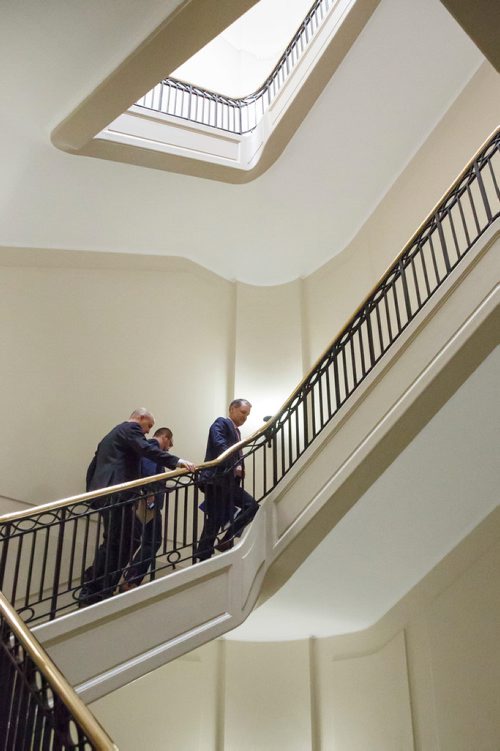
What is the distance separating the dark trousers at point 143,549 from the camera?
5.02 meters

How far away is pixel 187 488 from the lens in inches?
213

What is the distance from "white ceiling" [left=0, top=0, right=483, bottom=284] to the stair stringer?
3.39m

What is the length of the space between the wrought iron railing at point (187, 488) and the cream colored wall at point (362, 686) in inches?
48.3

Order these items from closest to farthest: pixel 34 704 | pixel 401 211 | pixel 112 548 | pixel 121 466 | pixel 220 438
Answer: pixel 34 704, pixel 112 548, pixel 121 466, pixel 220 438, pixel 401 211

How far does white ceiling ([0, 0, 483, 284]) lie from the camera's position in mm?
5754

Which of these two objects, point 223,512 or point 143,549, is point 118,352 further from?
point 143,549

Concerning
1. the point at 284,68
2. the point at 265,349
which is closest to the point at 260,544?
the point at 265,349

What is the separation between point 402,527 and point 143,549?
90.0 inches

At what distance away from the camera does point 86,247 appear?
842 centimetres

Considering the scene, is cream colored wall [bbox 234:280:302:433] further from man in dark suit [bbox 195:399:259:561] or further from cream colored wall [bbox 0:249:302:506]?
man in dark suit [bbox 195:399:259:561]

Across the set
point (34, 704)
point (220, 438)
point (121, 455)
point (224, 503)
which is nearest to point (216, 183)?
point (220, 438)

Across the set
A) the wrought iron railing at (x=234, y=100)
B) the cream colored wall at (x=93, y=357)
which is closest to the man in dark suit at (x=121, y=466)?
the cream colored wall at (x=93, y=357)

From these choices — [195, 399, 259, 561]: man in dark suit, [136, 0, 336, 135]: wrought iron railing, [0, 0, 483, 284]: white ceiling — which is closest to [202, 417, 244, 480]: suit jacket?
[195, 399, 259, 561]: man in dark suit

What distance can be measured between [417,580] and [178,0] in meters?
5.76
